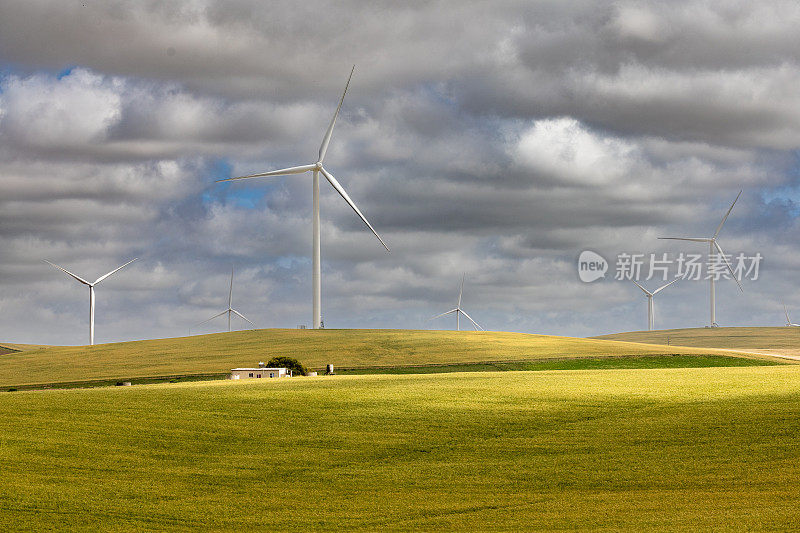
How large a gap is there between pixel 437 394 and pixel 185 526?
1822cm

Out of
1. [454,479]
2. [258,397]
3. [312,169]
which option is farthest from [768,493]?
[312,169]

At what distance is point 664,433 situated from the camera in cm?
2767

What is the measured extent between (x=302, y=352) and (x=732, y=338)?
8825 centimetres

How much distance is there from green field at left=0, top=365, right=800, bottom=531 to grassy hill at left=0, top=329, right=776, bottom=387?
38.5 m

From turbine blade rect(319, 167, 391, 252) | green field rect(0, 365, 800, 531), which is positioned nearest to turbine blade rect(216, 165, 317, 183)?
turbine blade rect(319, 167, 391, 252)

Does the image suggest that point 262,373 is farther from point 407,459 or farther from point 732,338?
point 732,338

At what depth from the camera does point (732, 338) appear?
462ft

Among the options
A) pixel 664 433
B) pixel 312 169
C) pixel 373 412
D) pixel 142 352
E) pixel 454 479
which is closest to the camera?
pixel 454 479

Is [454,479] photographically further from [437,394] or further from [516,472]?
[437,394]

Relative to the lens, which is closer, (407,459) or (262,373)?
(407,459)

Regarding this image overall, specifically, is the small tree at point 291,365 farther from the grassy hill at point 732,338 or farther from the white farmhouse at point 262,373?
the grassy hill at point 732,338

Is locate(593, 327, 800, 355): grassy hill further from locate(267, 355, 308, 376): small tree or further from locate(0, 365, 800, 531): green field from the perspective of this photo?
locate(0, 365, 800, 531): green field

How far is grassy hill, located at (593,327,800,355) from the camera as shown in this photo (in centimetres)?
12712

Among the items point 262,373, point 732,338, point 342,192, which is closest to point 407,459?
point 262,373
